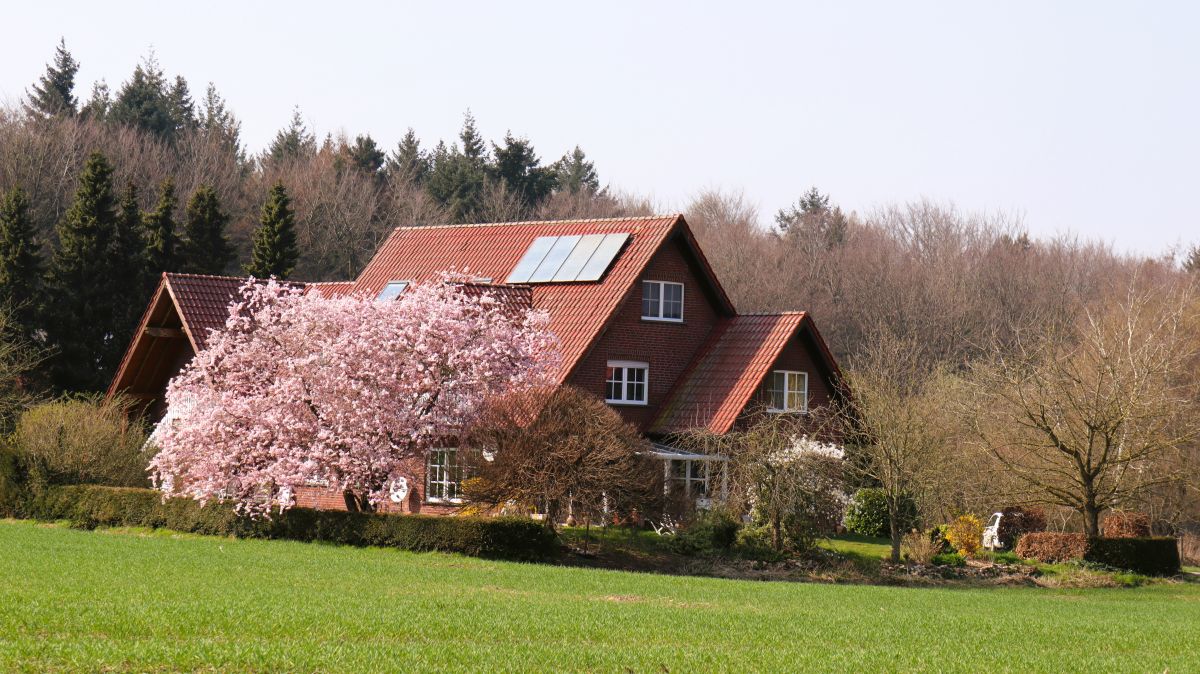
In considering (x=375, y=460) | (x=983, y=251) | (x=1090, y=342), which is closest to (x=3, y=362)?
(x=375, y=460)

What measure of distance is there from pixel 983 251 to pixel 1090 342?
45.2 meters

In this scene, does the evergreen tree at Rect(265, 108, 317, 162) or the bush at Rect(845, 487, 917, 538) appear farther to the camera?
the evergreen tree at Rect(265, 108, 317, 162)

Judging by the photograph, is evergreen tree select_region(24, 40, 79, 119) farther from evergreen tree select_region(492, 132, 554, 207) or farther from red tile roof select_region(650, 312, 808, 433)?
red tile roof select_region(650, 312, 808, 433)

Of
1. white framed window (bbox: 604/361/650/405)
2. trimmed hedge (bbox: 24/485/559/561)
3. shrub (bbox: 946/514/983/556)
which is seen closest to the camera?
trimmed hedge (bbox: 24/485/559/561)

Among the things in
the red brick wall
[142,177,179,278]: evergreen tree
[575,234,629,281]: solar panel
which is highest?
[142,177,179,278]: evergreen tree

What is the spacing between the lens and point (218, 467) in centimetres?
3041

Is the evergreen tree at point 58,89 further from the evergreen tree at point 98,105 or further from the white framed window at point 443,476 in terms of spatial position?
the white framed window at point 443,476

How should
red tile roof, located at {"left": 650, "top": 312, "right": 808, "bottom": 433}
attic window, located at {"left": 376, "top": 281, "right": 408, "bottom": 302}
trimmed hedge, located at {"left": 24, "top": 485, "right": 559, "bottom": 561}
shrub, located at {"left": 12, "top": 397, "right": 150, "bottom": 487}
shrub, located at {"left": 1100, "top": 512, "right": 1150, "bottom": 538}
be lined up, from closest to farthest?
trimmed hedge, located at {"left": 24, "top": 485, "right": 559, "bottom": 561}
shrub, located at {"left": 12, "top": 397, "right": 150, "bottom": 487}
shrub, located at {"left": 1100, "top": 512, "right": 1150, "bottom": 538}
red tile roof, located at {"left": 650, "top": 312, "right": 808, "bottom": 433}
attic window, located at {"left": 376, "top": 281, "right": 408, "bottom": 302}

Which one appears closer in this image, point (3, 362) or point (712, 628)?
point (712, 628)

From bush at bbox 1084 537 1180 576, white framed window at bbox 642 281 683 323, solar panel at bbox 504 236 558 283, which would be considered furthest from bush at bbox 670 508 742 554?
solar panel at bbox 504 236 558 283

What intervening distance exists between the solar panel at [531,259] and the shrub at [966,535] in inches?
538

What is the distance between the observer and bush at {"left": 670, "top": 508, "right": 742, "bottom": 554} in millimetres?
29531

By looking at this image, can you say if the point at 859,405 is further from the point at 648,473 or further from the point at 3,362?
the point at 3,362

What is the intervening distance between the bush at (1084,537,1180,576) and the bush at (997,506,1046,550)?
670 cm
